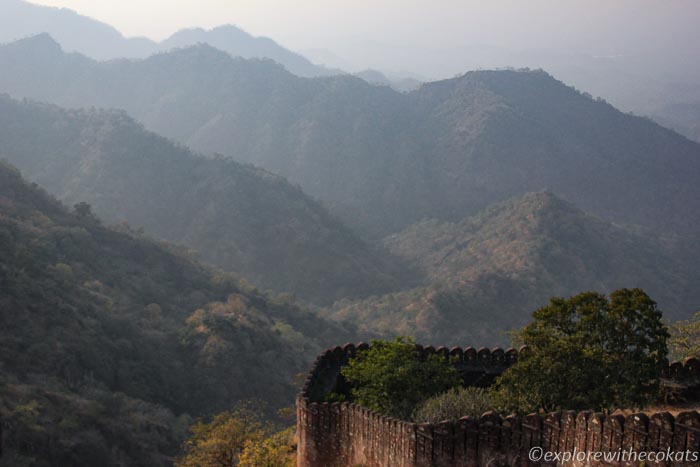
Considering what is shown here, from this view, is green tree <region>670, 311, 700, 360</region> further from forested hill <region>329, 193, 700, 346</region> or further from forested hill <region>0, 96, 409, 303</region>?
forested hill <region>0, 96, 409, 303</region>

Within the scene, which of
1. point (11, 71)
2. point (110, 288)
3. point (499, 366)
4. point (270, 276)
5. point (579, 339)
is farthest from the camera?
point (11, 71)

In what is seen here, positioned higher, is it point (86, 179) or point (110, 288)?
point (86, 179)

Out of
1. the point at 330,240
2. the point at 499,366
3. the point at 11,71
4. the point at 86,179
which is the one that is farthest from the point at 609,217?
the point at 11,71

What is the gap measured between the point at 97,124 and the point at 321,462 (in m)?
119

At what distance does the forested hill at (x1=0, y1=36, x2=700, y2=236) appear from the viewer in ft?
504

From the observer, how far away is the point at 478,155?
6555 inches

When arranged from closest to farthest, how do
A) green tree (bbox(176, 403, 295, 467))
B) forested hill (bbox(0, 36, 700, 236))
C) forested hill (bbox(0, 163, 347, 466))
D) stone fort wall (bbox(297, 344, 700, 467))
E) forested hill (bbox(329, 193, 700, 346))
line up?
stone fort wall (bbox(297, 344, 700, 467)), green tree (bbox(176, 403, 295, 467)), forested hill (bbox(0, 163, 347, 466)), forested hill (bbox(329, 193, 700, 346)), forested hill (bbox(0, 36, 700, 236))

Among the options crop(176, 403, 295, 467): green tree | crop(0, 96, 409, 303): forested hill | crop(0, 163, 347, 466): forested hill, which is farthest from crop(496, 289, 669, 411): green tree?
crop(0, 96, 409, 303): forested hill

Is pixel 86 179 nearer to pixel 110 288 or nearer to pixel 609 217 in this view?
pixel 110 288

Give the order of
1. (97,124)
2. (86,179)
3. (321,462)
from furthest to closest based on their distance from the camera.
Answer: (97,124), (86,179), (321,462)

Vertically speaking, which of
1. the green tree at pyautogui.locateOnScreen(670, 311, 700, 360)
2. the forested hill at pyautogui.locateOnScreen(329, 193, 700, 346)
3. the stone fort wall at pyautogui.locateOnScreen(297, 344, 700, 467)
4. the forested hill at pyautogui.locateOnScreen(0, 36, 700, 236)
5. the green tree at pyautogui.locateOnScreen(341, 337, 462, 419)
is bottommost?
the stone fort wall at pyautogui.locateOnScreen(297, 344, 700, 467)

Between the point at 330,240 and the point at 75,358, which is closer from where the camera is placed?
the point at 75,358

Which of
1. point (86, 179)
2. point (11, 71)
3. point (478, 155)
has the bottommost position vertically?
point (86, 179)

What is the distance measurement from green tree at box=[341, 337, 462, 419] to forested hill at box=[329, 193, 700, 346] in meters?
55.4
